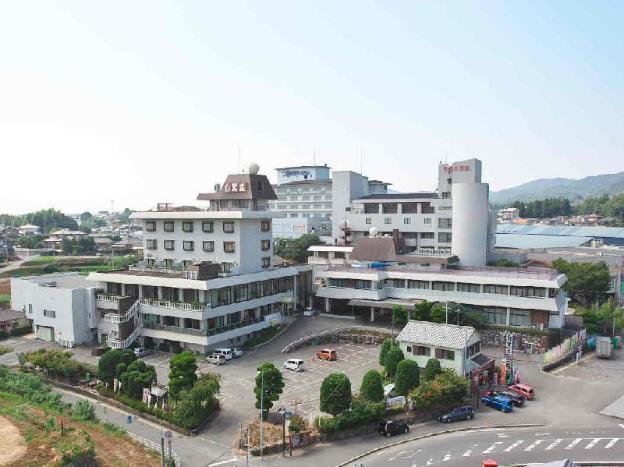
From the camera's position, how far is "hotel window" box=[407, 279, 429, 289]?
175 feet

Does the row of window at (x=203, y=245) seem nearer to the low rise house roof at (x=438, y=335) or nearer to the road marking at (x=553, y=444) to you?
the low rise house roof at (x=438, y=335)

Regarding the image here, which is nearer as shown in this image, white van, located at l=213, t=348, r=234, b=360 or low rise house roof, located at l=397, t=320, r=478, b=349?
low rise house roof, located at l=397, t=320, r=478, b=349

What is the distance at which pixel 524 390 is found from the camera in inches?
1407

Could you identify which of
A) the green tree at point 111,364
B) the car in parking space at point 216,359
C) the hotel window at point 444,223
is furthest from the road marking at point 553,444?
the hotel window at point 444,223

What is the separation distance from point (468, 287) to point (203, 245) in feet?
88.3

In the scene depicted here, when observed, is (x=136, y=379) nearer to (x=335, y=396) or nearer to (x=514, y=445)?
(x=335, y=396)

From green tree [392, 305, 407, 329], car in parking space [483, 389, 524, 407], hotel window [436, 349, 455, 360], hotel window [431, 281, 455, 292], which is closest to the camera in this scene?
car in parking space [483, 389, 524, 407]

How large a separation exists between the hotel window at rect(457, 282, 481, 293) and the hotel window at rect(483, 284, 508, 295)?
0.67 metres

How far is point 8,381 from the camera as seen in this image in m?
35.4

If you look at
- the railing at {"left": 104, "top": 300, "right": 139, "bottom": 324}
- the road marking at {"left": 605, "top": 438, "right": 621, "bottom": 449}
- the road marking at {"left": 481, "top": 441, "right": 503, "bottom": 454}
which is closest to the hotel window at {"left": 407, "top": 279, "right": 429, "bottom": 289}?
Result: the road marking at {"left": 481, "top": 441, "right": 503, "bottom": 454}

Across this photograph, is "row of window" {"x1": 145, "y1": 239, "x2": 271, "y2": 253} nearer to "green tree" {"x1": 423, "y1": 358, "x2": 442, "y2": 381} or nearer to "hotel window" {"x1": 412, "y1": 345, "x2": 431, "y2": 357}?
"hotel window" {"x1": 412, "y1": 345, "x2": 431, "y2": 357}

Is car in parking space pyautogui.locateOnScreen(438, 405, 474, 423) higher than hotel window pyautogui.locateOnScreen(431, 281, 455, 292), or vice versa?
hotel window pyautogui.locateOnScreen(431, 281, 455, 292)

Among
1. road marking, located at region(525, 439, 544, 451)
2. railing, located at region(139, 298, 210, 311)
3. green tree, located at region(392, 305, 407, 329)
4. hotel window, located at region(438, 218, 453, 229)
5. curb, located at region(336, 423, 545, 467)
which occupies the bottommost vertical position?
curb, located at region(336, 423, 545, 467)

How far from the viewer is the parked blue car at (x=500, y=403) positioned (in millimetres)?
33406
